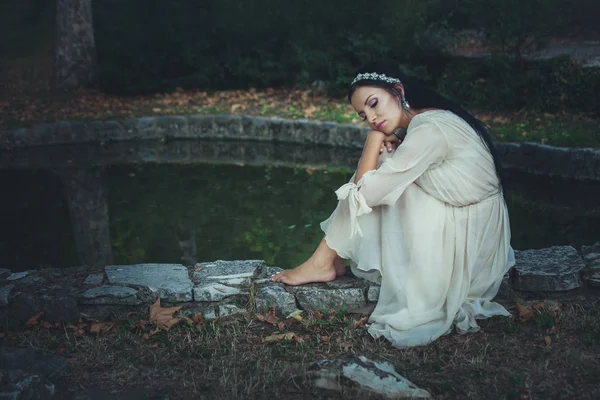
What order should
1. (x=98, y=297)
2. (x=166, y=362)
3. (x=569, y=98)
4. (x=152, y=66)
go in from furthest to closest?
(x=152, y=66)
(x=569, y=98)
(x=98, y=297)
(x=166, y=362)

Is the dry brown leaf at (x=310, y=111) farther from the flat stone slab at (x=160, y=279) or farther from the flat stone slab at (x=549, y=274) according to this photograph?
the flat stone slab at (x=549, y=274)

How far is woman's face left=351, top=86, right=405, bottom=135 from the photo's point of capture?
432cm

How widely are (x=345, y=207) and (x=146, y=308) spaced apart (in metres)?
1.33

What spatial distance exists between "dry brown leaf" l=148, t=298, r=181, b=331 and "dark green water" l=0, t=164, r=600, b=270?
1.81 meters

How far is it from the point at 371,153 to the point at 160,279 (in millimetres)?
1495

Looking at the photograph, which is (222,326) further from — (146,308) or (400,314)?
(400,314)

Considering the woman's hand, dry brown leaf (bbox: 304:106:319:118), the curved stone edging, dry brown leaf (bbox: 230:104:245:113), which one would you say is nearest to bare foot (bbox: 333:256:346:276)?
the woman's hand

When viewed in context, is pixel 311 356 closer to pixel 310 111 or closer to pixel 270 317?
pixel 270 317

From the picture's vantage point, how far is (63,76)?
14.2m

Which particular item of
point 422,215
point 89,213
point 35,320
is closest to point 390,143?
point 422,215

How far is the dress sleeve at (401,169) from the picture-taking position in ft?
13.5

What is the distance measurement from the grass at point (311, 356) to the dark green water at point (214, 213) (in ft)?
6.67

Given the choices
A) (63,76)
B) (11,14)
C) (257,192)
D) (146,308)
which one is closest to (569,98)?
(257,192)

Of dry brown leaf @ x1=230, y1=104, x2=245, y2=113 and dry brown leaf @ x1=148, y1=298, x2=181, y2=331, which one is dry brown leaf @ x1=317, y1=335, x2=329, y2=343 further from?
dry brown leaf @ x1=230, y1=104, x2=245, y2=113
